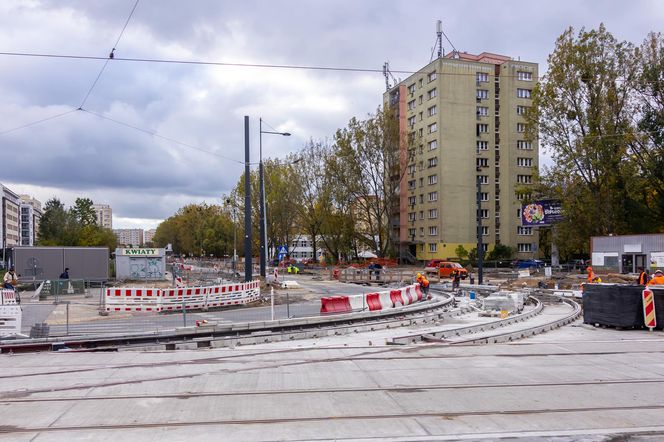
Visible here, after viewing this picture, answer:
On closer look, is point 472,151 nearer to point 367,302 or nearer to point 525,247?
point 525,247

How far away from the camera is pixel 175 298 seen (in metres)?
23.2

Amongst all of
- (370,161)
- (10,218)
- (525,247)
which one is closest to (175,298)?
(370,161)

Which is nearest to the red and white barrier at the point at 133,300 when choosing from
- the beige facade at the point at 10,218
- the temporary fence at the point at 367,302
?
the temporary fence at the point at 367,302

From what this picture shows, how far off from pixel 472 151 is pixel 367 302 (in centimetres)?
5771

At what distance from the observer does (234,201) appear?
81562 millimetres

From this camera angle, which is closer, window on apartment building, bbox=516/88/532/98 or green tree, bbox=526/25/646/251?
green tree, bbox=526/25/646/251

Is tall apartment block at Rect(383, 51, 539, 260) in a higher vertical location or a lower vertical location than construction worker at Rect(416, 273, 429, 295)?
higher

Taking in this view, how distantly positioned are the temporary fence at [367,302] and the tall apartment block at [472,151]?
49315 millimetres

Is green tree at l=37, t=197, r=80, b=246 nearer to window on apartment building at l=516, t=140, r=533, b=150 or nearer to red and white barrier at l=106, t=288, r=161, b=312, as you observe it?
red and white barrier at l=106, t=288, r=161, b=312

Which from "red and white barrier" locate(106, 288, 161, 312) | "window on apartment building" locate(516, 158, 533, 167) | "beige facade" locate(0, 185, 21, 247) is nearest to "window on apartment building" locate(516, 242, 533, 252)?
"window on apartment building" locate(516, 158, 533, 167)

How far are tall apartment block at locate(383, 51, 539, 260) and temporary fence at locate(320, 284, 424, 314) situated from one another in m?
49.3

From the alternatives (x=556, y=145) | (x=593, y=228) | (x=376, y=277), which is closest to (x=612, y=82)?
(x=556, y=145)

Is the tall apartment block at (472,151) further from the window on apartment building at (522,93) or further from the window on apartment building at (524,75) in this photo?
the window on apartment building at (522,93)

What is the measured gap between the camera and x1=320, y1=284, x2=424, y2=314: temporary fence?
19531mm
